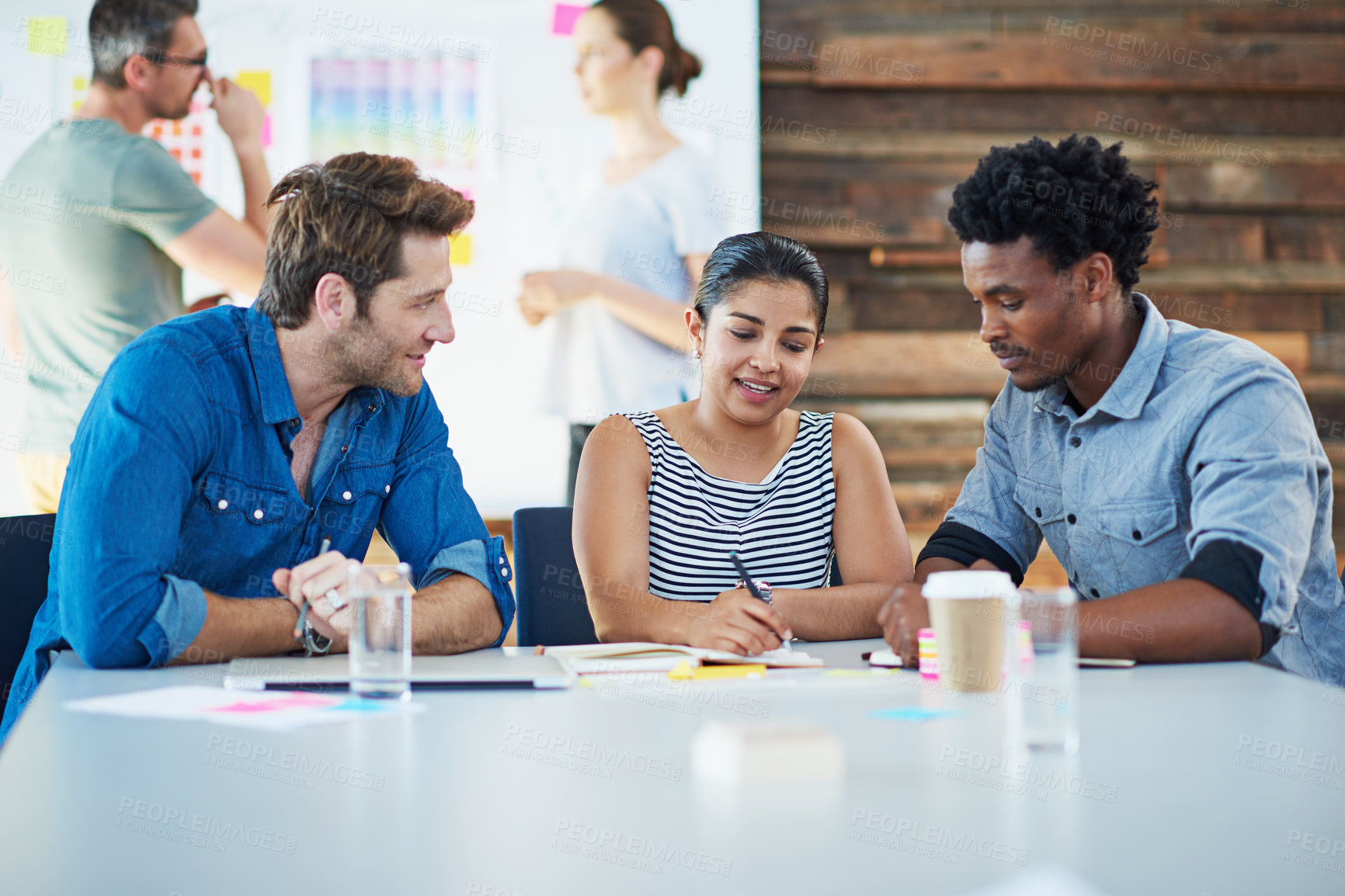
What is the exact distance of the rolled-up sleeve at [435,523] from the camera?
1.71 metres

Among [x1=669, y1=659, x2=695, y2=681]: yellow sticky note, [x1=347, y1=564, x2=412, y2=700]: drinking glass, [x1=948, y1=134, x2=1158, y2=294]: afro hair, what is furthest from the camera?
[x1=948, y1=134, x2=1158, y2=294]: afro hair

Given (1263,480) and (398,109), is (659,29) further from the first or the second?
(1263,480)

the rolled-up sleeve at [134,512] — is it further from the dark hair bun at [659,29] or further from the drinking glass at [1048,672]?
the dark hair bun at [659,29]

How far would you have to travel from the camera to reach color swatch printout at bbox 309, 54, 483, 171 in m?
3.31

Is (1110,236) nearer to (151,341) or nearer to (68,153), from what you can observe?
(151,341)

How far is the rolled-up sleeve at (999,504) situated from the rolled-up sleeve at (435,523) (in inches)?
29.0

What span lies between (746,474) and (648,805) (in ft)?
3.91

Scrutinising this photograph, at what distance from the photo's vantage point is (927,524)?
3518mm

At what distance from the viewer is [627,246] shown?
3.26m

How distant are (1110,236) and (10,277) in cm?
281

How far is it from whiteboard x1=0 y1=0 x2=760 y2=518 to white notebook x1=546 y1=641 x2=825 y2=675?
1.84 metres

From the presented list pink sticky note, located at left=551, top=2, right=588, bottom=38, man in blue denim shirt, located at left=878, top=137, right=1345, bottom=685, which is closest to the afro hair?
man in blue denim shirt, located at left=878, top=137, right=1345, bottom=685

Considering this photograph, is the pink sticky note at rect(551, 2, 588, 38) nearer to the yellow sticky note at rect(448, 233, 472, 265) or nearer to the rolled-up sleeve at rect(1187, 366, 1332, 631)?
the yellow sticky note at rect(448, 233, 472, 265)

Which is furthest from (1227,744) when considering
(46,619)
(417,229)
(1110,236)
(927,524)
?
(927,524)
